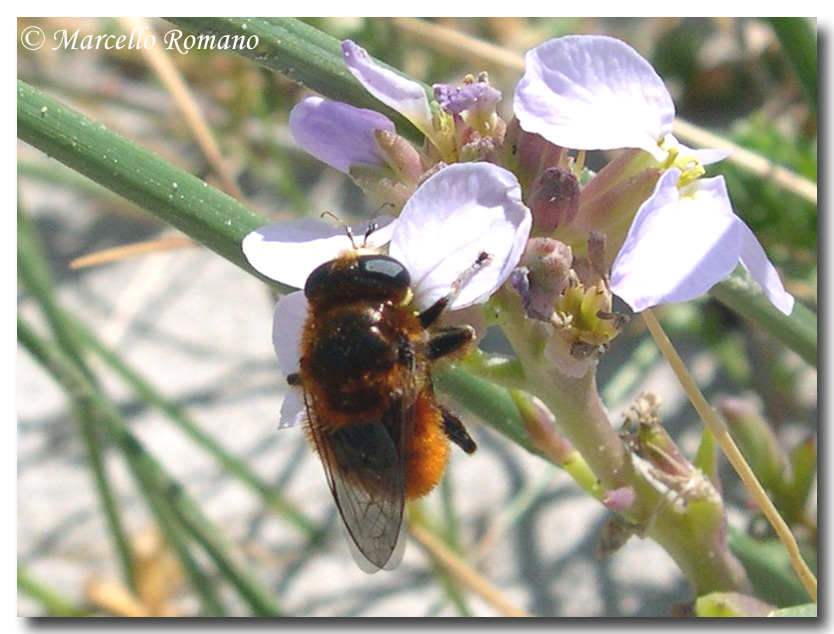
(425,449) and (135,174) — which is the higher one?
(135,174)

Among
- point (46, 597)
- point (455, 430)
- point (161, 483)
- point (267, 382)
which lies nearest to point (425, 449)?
point (455, 430)

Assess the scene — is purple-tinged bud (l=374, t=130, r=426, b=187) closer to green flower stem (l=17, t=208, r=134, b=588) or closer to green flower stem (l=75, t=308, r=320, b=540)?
green flower stem (l=17, t=208, r=134, b=588)

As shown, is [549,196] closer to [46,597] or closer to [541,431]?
[541,431]

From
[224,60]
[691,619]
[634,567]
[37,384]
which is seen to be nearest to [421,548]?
[634,567]

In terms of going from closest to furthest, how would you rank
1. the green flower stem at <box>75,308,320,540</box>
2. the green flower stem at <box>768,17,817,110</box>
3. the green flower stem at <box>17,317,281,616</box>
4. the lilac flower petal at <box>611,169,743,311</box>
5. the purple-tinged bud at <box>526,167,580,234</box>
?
the lilac flower petal at <box>611,169,743,311</box> → the purple-tinged bud at <box>526,167,580,234</box> → the green flower stem at <box>768,17,817,110</box> → the green flower stem at <box>17,317,281,616</box> → the green flower stem at <box>75,308,320,540</box>

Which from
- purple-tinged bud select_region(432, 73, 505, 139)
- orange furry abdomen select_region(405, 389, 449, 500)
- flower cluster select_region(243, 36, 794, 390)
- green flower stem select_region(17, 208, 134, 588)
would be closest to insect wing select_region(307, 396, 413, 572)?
orange furry abdomen select_region(405, 389, 449, 500)

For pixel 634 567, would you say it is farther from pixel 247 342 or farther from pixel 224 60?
pixel 224 60

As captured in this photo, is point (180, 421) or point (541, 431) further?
point (180, 421)
